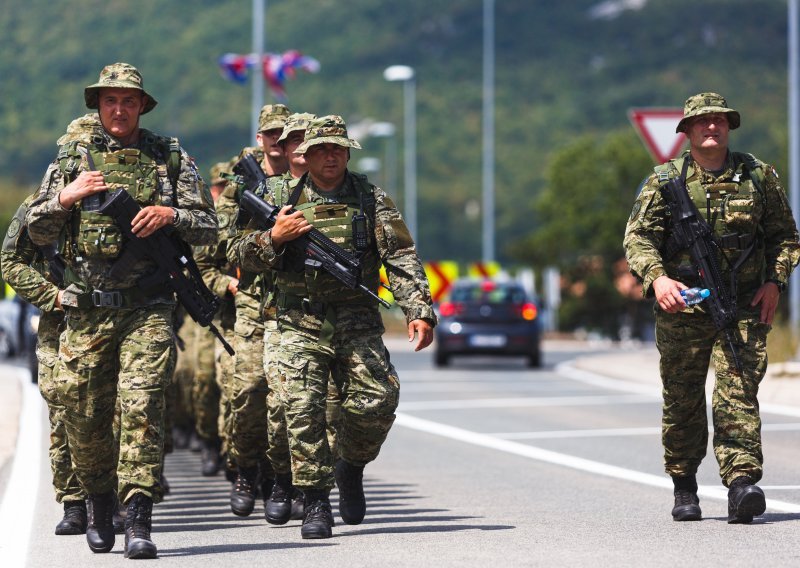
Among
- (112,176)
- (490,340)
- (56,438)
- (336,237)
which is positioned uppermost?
(112,176)

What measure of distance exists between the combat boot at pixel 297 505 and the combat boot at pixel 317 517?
843 millimetres

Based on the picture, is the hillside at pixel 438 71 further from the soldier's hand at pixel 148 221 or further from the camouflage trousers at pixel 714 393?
the soldier's hand at pixel 148 221

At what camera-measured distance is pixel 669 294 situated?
8812 mm

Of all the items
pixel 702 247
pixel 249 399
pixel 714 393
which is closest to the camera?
pixel 702 247

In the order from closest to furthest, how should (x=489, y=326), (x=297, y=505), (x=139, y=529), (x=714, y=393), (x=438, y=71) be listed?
(x=139, y=529) < (x=714, y=393) < (x=297, y=505) < (x=489, y=326) < (x=438, y=71)

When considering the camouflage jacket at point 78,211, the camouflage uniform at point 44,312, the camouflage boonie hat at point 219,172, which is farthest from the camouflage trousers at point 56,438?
the camouflage boonie hat at point 219,172

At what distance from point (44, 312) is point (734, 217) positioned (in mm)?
3471

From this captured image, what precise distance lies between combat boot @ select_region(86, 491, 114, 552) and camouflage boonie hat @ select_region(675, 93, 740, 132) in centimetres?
329

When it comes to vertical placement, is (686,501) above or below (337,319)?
below

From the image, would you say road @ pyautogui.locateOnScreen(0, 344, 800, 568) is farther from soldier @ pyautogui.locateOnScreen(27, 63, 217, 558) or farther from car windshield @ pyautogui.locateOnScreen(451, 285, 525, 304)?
car windshield @ pyautogui.locateOnScreen(451, 285, 525, 304)

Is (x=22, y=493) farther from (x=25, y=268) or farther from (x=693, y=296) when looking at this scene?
(x=693, y=296)

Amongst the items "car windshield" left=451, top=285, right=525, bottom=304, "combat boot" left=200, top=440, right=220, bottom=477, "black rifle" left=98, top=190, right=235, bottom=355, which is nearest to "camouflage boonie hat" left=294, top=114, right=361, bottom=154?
"black rifle" left=98, top=190, right=235, bottom=355

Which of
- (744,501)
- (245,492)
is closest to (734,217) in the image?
(744,501)

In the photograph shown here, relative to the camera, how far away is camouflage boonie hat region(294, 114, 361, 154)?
8693 mm
